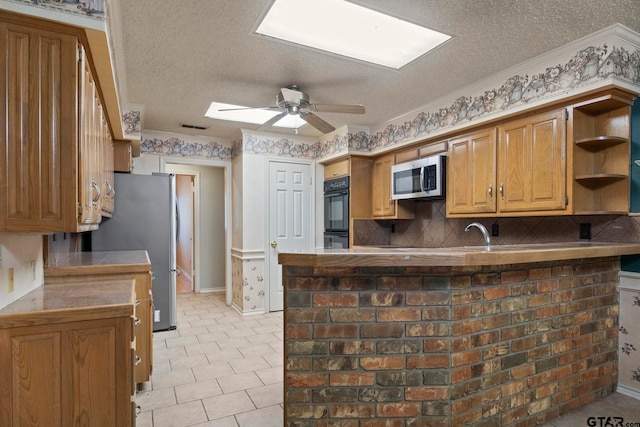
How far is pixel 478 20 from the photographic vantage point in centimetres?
207

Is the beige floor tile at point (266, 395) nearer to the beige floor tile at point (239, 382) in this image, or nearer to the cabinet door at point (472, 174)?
the beige floor tile at point (239, 382)

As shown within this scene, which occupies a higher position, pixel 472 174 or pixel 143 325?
pixel 472 174

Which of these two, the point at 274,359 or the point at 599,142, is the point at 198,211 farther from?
the point at 599,142

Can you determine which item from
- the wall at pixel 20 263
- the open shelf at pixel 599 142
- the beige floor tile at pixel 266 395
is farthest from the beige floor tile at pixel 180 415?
the open shelf at pixel 599 142

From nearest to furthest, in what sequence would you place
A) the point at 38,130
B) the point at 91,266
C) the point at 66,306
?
the point at 38,130
the point at 66,306
the point at 91,266

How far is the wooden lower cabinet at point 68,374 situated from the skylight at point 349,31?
6.26 feet

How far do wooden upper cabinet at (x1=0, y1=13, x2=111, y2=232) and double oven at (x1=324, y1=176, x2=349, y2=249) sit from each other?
3.16 meters

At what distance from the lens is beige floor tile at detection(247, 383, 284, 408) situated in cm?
235

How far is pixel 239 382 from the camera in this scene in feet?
8.66

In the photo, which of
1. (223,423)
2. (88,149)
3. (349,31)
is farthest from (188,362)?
(349,31)

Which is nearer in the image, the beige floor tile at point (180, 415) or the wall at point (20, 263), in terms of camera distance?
the wall at point (20, 263)

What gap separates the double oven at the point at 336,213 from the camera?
14.7ft

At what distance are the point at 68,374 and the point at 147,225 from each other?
2.23 metres

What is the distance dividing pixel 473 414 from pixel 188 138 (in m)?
4.46
